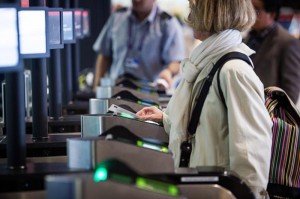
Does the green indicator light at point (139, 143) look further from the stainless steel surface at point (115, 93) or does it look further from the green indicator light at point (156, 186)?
the stainless steel surface at point (115, 93)

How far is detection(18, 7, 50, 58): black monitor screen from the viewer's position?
10.6 ft

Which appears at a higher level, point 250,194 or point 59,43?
point 59,43

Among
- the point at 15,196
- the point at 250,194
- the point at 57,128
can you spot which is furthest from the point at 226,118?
the point at 57,128

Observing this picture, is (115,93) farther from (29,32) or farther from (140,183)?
(140,183)

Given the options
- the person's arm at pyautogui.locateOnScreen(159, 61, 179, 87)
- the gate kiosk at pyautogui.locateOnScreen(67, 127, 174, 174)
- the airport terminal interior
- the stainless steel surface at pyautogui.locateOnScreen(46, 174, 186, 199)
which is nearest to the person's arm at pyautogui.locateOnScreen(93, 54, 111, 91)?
the person's arm at pyautogui.locateOnScreen(159, 61, 179, 87)

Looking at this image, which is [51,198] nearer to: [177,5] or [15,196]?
[15,196]

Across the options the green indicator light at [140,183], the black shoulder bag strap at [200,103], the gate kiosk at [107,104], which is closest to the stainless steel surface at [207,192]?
the black shoulder bag strap at [200,103]

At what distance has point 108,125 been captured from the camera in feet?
11.8

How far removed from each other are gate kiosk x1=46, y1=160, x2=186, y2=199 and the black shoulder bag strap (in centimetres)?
87

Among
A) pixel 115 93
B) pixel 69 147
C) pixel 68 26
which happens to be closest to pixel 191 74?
pixel 69 147

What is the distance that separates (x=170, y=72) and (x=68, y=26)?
7.33 feet

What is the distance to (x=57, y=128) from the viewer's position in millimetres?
A: 4566

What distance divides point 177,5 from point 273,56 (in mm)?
6269

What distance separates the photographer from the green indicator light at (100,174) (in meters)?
2.47
